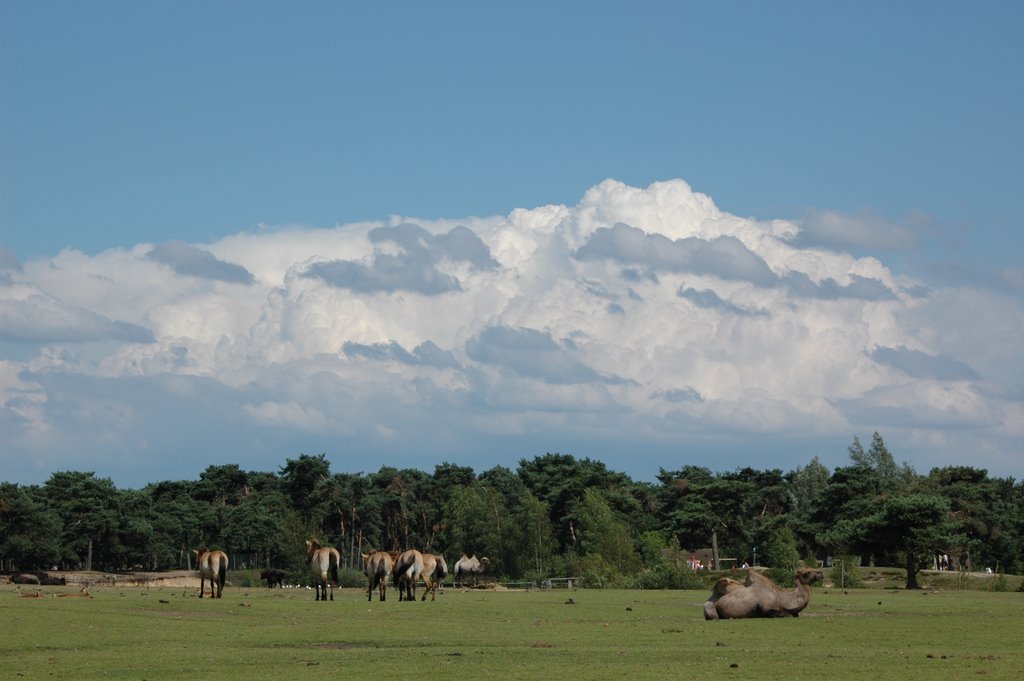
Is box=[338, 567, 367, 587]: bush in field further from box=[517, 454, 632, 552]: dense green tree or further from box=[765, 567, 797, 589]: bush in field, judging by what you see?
box=[517, 454, 632, 552]: dense green tree

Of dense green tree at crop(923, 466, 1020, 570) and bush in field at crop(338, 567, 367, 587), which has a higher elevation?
dense green tree at crop(923, 466, 1020, 570)

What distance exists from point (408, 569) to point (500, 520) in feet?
185

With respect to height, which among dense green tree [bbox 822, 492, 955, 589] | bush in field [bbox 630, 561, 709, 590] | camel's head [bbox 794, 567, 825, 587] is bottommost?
bush in field [bbox 630, 561, 709, 590]

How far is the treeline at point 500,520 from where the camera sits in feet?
291

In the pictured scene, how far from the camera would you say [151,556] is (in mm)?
106500

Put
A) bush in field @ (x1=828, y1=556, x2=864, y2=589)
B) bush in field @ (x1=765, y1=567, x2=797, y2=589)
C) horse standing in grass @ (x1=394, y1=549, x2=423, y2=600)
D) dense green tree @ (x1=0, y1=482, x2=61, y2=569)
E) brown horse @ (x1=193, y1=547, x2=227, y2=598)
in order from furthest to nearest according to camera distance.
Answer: dense green tree @ (x1=0, y1=482, x2=61, y2=569) < bush in field @ (x1=828, y1=556, x2=864, y2=589) < bush in field @ (x1=765, y1=567, x2=797, y2=589) < horse standing in grass @ (x1=394, y1=549, x2=423, y2=600) < brown horse @ (x1=193, y1=547, x2=227, y2=598)

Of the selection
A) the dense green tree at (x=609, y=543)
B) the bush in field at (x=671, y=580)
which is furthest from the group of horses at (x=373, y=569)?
the dense green tree at (x=609, y=543)

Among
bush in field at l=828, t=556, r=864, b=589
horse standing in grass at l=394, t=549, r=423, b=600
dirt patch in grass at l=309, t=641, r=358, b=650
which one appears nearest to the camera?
dirt patch in grass at l=309, t=641, r=358, b=650

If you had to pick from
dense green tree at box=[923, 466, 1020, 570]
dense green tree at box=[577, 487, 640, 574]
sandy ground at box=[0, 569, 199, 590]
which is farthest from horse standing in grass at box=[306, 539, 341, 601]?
dense green tree at box=[923, 466, 1020, 570]

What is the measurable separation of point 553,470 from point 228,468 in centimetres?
3484

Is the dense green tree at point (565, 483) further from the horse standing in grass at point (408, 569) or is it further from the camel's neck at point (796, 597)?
the camel's neck at point (796, 597)

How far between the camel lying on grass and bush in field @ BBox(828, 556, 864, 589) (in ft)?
105

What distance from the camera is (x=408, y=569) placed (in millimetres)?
44656

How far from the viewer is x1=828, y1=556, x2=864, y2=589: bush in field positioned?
2610 inches
